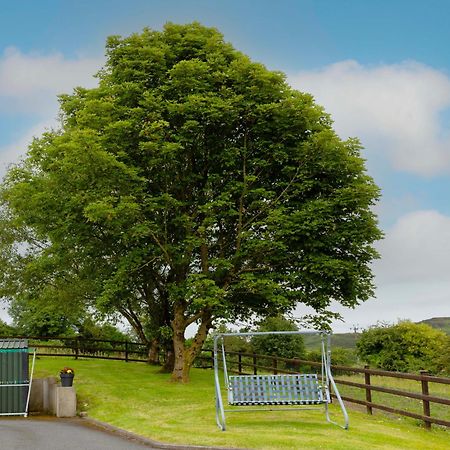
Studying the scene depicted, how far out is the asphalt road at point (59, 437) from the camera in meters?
13.8

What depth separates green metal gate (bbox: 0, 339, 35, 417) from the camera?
2122 cm

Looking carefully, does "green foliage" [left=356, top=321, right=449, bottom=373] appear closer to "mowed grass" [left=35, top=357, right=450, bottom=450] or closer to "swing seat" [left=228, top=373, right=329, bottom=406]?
"mowed grass" [left=35, top=357, right=450, bottom=450]

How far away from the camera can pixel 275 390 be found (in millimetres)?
14844

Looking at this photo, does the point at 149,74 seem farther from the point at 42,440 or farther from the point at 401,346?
the point at 401,346

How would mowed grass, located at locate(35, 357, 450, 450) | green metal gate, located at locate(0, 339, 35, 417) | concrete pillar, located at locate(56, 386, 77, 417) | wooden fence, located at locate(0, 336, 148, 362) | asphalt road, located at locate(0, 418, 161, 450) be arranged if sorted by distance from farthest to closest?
1. wooden fence, located at locate(0, 336, 148, 362)
2. green metal gate, located at locate(0, 339, 35, 417)
3. concrete pillar, located at locate(56, 386, 77, 417)
4. asphalt road, located at locate(0, 418, 161, 450)
5. mowed grass, located at locate(35, 357, 450, 450)

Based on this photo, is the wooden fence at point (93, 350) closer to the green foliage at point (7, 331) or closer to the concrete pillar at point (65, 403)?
the green foliage at point (7, 331)

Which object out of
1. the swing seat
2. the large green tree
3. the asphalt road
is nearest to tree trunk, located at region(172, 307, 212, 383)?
the large green tree

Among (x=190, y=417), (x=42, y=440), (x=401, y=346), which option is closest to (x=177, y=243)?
(x=190, y=417)

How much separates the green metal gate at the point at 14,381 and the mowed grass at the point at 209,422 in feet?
6.36

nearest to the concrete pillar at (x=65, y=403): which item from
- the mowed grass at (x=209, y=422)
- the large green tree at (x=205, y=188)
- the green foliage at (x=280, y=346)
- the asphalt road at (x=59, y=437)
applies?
the mowed grass at (x=209, y=422)

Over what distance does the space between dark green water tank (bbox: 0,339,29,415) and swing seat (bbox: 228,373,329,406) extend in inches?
374

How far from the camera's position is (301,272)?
25922 millimetres

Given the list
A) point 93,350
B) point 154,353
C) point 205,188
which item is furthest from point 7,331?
point 205,188

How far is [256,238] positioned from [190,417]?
9718mm
